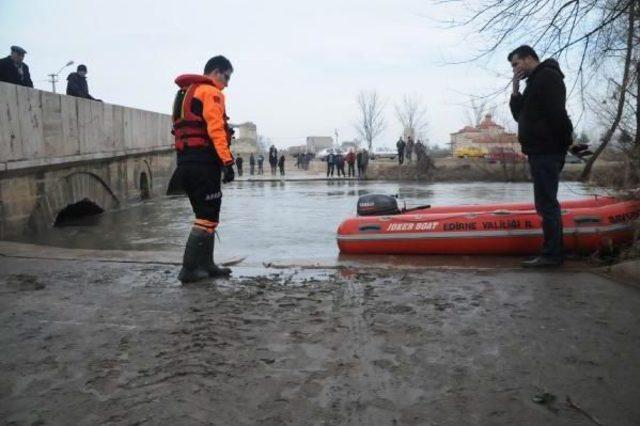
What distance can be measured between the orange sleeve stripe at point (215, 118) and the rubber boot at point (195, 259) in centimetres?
75

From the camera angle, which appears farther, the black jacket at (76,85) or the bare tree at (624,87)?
the black jacket at (76,85)

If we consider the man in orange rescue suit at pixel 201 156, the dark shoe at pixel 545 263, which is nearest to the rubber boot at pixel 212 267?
the man in orange rescue suit at pixel 201 156

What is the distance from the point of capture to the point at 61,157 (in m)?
10.1

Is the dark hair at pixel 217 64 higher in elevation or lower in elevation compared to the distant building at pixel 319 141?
lower

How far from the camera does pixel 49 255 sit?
6363 millimetres

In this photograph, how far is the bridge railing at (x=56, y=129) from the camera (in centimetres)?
829

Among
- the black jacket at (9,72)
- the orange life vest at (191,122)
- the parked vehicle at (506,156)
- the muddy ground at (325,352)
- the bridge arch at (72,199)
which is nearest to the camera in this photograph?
the muddy ground at (325,352)

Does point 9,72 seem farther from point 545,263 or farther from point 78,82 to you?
point 545,263

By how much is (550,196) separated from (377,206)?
2.34m

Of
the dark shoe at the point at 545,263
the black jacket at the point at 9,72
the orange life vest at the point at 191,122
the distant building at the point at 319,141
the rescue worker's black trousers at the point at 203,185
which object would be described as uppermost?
the distant building at the point at 319,141

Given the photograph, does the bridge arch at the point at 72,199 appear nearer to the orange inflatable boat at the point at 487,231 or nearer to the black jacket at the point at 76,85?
the black jacket at the point at 76,85

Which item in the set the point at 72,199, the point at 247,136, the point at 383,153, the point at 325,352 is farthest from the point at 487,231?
the point at 247,136

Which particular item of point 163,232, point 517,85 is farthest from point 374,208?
point 163,232

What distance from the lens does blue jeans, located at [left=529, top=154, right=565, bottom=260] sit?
528 centimetres
